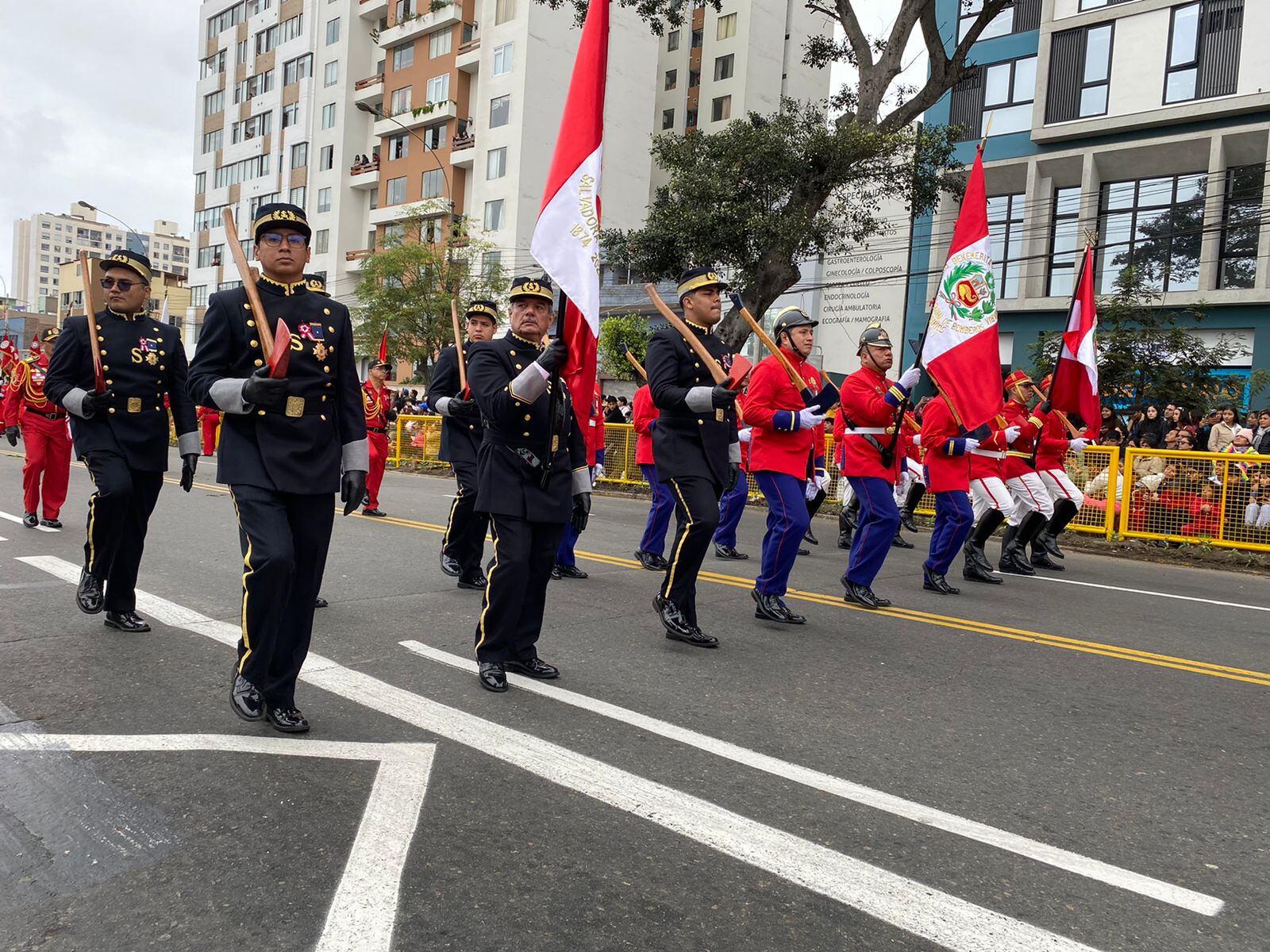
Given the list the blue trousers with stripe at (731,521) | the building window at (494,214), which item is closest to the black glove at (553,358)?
the blue trousers with stripe at (731,521)

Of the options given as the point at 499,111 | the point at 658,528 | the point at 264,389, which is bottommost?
the point at 658,528

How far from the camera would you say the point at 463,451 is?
837cm

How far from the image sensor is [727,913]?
281 cm

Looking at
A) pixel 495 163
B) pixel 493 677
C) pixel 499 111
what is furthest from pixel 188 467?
pixel 499 111

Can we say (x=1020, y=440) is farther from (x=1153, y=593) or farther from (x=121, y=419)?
(x=121, y=419)

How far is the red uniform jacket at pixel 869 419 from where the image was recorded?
767cm

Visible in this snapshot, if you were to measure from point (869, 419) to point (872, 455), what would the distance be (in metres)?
0.32

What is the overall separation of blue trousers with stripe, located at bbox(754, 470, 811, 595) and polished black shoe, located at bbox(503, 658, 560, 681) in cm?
216

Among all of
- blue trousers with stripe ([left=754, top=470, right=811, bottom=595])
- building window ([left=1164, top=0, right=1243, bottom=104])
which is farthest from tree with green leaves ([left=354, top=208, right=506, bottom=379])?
blue trousers with stripe ([left=754, top=470, right=811, bottom=595])

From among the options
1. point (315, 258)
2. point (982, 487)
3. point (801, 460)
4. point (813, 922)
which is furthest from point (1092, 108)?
point (315, 258)

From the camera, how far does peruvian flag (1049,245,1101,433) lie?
10719 millimetres

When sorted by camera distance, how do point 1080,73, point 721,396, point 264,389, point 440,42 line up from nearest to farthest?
point 264,389
point 721,396
point 1080,73
point 440,42

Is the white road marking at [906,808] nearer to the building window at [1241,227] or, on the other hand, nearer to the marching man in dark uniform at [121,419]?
the marching man in dark uniform at [121,419]

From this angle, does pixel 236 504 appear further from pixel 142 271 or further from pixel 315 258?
pixel 315 258
